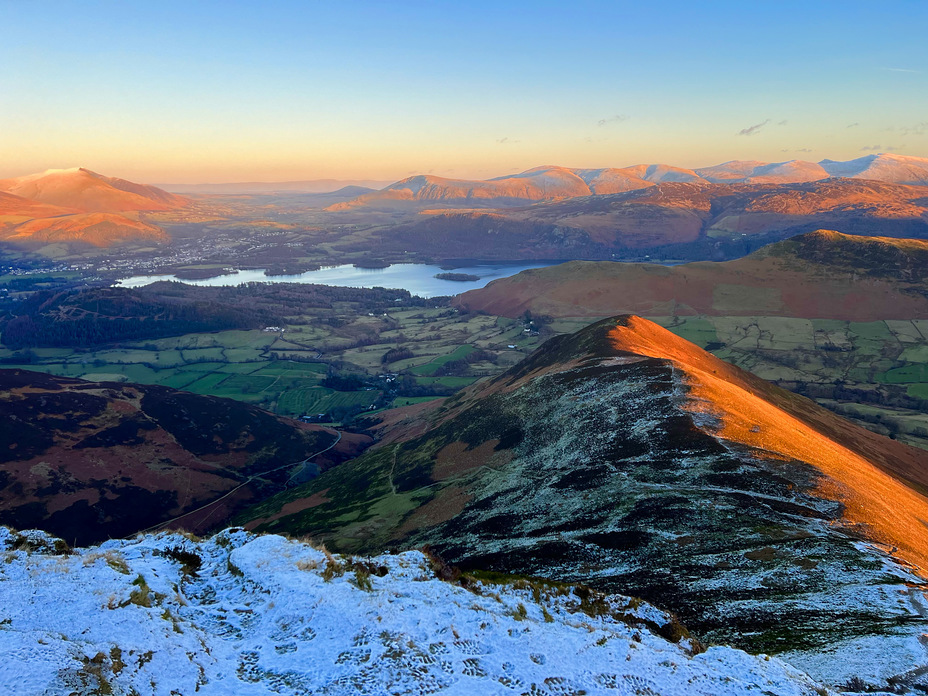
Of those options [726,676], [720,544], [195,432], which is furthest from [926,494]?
[195,432]

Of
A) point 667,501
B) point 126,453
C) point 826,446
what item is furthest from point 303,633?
point 126,453

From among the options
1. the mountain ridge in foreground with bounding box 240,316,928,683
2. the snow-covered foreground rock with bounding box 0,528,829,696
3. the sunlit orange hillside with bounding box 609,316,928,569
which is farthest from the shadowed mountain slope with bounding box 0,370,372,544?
the sunlit orange hillside with bounding box 609,316,928,569

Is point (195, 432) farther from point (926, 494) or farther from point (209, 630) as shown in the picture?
point (926, 494)

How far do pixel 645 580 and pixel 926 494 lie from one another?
59994 mm

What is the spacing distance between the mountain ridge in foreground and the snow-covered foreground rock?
11.9m

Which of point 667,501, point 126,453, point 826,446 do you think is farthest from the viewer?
point 126,453

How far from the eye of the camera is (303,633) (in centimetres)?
2308

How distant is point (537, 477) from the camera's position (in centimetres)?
7175

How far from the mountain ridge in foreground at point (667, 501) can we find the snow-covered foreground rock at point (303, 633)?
11884mm

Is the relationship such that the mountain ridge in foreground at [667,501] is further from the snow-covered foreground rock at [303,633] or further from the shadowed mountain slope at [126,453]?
the shadowed mountain slope at [126,453]

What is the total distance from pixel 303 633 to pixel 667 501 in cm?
4200

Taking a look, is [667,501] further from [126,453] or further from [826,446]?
[126,453]

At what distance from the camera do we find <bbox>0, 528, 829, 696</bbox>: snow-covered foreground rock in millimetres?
19125

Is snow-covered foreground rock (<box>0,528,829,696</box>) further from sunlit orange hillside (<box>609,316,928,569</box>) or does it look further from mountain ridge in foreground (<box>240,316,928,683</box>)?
sunlit orange hillside (<box>609,316,928,569</box>)
